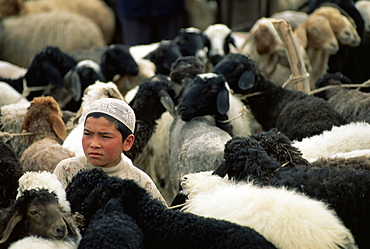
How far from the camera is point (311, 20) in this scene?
6.95 meters

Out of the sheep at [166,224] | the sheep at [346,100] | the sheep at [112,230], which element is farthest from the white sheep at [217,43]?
the sheep at [112,230]

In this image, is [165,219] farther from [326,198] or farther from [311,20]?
[311,20]

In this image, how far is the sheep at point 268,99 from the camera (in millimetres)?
4559

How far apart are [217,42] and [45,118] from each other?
2.81 meters

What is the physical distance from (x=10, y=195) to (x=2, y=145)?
36 cm

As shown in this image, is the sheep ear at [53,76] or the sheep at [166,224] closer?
A: the sheep at [166,224]

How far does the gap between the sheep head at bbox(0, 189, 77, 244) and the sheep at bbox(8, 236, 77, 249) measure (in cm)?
2

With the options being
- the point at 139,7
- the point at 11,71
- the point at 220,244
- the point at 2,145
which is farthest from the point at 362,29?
the point at 220,244

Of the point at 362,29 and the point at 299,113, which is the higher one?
the point at 299,113

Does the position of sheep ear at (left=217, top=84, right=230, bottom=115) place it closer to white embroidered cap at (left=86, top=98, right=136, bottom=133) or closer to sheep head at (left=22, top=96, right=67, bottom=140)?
sheep head at (left=22, top=96, right=67, bottom=140)

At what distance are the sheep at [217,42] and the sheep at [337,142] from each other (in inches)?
118

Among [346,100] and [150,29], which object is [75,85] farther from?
[150,29]

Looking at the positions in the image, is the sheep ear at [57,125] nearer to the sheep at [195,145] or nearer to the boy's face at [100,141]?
the sheep at [195,145]

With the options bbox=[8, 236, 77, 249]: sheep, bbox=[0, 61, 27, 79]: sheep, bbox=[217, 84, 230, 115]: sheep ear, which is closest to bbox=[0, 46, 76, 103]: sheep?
bbox=[0, 61, 27, 79]: sheep
